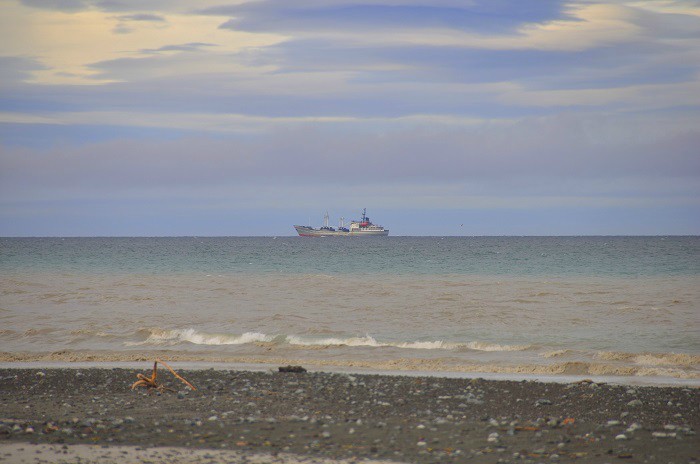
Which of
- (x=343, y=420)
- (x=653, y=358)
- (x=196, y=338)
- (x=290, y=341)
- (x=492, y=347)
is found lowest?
(x=196, y=338)

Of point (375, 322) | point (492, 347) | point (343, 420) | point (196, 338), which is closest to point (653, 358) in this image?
point (492, 347)

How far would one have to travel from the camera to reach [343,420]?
38.8 ft

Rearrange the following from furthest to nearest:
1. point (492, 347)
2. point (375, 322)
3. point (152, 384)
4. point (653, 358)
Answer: point (375, 322) < point (492, 347) < point (653, 358) < point (152, 384)

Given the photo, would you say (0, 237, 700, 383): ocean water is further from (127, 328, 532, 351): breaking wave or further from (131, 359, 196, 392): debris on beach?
(131, 359, 196, 392): debris on beach

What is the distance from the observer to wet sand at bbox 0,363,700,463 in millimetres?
9914

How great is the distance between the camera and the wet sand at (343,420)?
32.5 feet

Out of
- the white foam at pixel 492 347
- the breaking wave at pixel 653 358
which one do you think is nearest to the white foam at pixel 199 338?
the white foam at pixel 492 347

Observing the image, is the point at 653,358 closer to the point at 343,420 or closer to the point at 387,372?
the point at 387,372

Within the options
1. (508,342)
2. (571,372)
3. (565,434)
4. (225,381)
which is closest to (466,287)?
(508,342)

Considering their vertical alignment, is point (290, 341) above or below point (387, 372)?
below

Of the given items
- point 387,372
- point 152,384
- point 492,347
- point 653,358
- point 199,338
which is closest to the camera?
point 152,384

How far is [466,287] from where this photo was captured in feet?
149

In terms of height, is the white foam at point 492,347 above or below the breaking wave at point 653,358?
below

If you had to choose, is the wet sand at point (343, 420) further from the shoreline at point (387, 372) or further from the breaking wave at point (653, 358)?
the breaking wave at point (653, 358)
